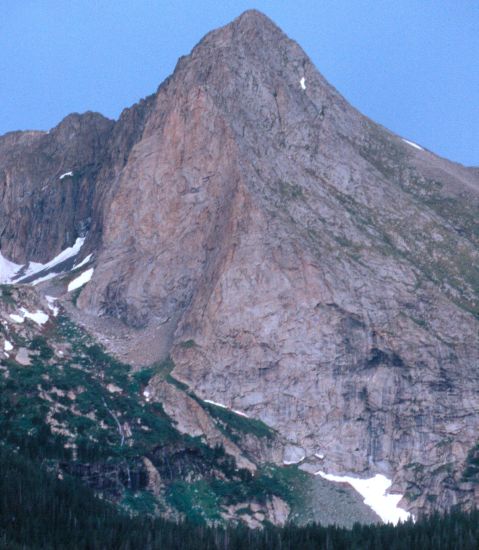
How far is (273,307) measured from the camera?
123m

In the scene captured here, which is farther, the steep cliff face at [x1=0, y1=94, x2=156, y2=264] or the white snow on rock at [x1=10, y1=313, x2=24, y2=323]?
the steep cliff face at [x1=0, y1=94, x2=156, y2=264]

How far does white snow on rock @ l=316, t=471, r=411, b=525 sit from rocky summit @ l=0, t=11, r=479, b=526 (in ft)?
1.11

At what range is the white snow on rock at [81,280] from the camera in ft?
468

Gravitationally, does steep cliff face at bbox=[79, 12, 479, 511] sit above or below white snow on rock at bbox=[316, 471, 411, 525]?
above

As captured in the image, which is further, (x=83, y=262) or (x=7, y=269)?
(x=7, y=269)

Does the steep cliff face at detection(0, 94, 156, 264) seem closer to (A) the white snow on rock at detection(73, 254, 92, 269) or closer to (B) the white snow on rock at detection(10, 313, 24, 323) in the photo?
(A) the white snow on rock at detection(73, 254, 92, 269)

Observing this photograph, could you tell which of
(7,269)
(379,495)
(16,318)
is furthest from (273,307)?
(7,269)

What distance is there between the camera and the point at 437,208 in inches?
6004

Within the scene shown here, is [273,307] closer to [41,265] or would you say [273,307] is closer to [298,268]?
[298,268]

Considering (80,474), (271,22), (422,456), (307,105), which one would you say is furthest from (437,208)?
(80,474)

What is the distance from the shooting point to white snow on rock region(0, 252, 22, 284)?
176500mm

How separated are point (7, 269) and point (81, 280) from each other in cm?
3886

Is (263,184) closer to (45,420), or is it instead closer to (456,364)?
(456,364)

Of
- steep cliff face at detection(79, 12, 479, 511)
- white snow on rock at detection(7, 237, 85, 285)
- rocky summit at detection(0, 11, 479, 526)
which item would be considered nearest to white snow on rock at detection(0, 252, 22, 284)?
white snow on rock at detection(7, 237, 85, 285)
